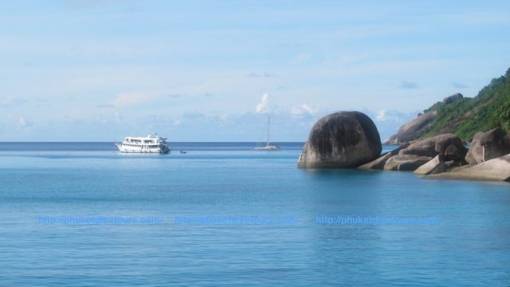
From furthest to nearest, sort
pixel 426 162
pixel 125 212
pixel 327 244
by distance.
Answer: pixel 426 162 → pixel 125 212 → pixel 327 244

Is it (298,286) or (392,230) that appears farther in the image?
(392,230)

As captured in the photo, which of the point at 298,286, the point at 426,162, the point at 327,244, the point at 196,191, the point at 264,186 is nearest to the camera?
the point at 298,286

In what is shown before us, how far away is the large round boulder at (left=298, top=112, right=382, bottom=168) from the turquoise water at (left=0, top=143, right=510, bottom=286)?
12661 millimetres

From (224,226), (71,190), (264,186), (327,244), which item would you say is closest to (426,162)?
(264,186)

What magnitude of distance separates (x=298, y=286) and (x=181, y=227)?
43.2 feet

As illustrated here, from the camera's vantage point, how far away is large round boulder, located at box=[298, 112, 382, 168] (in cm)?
7312

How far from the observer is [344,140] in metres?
73.7

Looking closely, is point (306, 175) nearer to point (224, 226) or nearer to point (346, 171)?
point (346, 171)

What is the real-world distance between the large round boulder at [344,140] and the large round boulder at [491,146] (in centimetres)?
1243

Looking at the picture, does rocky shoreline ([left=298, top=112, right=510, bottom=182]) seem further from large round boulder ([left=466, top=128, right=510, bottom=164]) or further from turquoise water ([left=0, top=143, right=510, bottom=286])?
turquoise water ([left=0, top=143, right=510, bottom=286])

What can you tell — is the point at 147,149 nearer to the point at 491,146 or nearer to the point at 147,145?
the point at 147,145

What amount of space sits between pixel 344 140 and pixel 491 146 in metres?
14.6

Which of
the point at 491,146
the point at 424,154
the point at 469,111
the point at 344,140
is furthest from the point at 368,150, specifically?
the point at 469,111

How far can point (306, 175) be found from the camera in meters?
74.1
